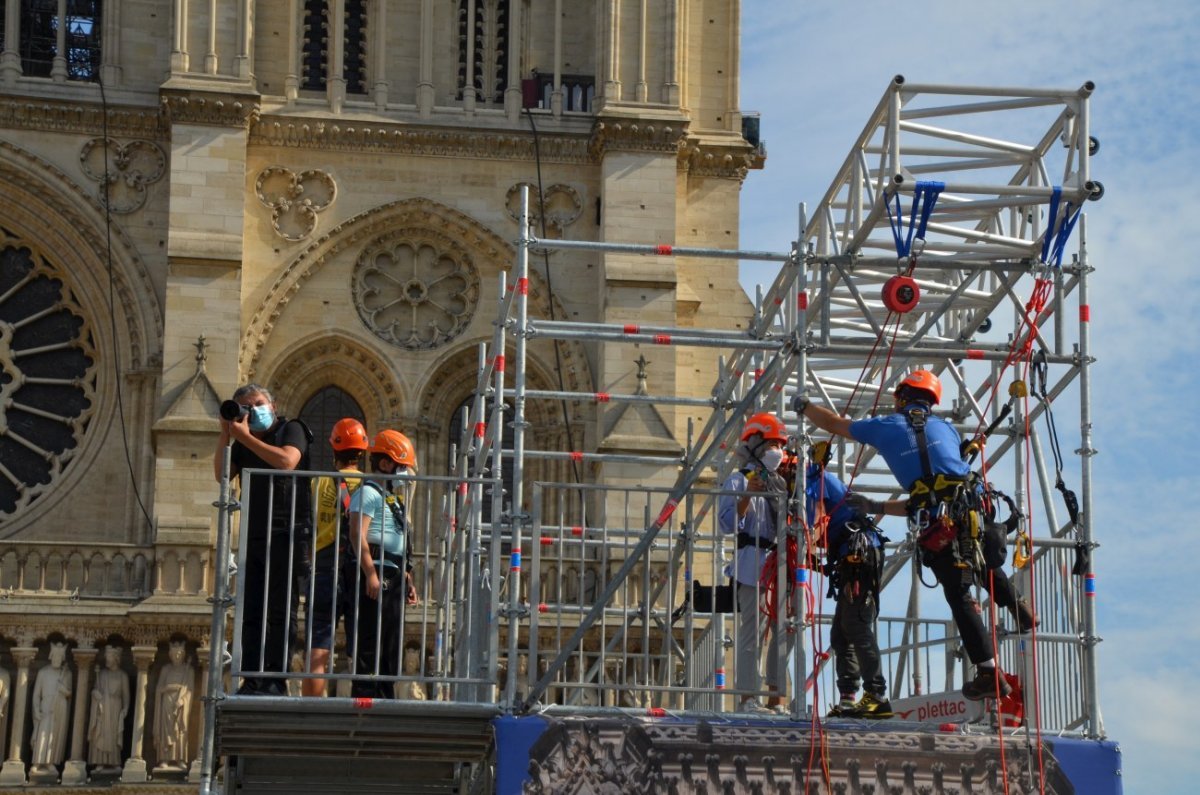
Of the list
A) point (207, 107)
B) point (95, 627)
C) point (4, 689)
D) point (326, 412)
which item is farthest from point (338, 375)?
point (4, 689)

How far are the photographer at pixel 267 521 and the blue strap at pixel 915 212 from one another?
353 centimetres

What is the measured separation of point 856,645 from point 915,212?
2586 millimetres

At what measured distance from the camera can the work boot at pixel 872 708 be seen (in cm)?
1380

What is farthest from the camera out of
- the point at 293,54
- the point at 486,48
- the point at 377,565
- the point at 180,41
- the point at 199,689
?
the point at 486,48

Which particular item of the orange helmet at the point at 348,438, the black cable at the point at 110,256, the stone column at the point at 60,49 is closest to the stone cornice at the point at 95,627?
the black cable at the point at 110,256

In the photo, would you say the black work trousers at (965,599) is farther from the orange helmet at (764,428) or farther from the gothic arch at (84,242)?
the gothic arch at (84,242)

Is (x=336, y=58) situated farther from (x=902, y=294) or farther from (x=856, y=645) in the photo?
(x=856, y=645)

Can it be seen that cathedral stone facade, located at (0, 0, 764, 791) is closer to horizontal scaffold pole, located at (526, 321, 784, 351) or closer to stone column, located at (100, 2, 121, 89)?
stone column, located at (100, 2, 121, 89)

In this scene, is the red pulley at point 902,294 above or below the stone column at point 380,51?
below

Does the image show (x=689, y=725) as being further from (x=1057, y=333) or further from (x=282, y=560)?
(x=1057, y=333)

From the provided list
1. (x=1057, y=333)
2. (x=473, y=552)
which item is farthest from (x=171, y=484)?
(x=1057, y=333)

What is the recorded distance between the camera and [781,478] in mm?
14820

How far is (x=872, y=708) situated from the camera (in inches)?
543

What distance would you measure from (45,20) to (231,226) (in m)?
3.58
